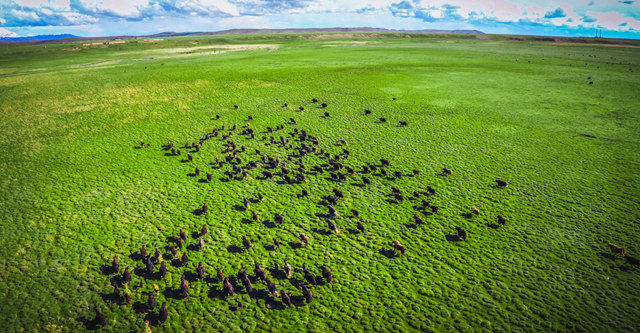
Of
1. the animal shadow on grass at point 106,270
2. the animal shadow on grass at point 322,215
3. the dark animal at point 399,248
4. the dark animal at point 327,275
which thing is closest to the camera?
the dark animal at point 327,275

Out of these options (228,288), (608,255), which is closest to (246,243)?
(228,288)

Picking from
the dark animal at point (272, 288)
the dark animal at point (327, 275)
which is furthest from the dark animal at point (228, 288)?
the dark animal at point (327, 275)

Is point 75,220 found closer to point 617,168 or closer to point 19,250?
point 19,250

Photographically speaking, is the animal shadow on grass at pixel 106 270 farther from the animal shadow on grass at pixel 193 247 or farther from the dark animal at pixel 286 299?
the dark animal at pixel 286 299

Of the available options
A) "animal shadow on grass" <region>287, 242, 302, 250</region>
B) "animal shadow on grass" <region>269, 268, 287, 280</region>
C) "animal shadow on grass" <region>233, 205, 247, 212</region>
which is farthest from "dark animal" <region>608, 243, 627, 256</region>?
"animal shadow on grass" <region>233, 205, 247, 212</region>

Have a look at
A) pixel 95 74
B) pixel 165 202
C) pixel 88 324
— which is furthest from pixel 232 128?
pixel 95 74

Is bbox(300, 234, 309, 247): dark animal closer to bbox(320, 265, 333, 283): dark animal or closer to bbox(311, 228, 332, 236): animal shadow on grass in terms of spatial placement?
bbox(311, 228, 332, 236): animal shadow on grass

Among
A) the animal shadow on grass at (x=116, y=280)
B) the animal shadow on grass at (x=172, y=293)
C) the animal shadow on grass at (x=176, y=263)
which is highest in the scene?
the animal shadow on grass at (x=176, y=263)

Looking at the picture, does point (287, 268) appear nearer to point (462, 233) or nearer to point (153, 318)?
point (153, 318)
